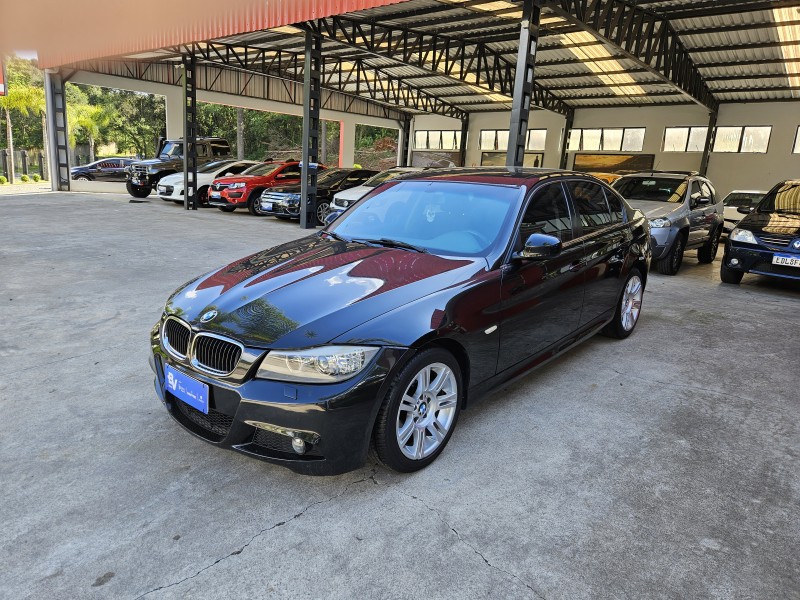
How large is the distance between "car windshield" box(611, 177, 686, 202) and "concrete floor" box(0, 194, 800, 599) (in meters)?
5.16

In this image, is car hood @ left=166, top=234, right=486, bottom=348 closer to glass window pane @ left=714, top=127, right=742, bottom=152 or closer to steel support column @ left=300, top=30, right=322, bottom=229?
steel support column @ left=300, top=30, right=322, bottom=229

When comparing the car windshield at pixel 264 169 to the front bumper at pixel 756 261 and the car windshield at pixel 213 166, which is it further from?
the front bumper at pixel 756 261

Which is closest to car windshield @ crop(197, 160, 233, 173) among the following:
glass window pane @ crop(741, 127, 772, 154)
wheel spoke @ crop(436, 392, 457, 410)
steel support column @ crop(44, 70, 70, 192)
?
steel support column @ crop(44, 70, 70, 192)

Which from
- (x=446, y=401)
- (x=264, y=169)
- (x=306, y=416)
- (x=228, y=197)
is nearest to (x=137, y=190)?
(x=228, y=197)

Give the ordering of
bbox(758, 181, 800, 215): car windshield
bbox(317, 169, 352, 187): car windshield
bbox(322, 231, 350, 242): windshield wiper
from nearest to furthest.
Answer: bbox(322, 231, 350, 242): windshield wiper
bbox(758, 181, 800, 215): car windshield
bbox(317, 169, 352, 187): car windshield

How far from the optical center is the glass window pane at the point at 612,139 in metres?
23.2

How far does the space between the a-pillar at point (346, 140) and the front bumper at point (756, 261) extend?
78.3 ft

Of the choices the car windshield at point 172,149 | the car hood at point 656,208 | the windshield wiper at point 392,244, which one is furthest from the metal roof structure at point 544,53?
the windshield wiper at point 392,244

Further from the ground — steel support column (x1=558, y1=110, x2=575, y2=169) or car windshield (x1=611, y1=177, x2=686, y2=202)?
steel support column (x1=558, y1=110, x2=575, y2=169)

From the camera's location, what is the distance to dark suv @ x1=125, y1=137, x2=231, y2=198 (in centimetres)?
1888

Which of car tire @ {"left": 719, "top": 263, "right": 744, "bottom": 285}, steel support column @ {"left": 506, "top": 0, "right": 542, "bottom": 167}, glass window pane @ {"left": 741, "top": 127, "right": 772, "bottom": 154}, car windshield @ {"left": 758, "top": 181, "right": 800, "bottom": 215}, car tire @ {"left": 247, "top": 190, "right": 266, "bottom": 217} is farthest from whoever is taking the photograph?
glass window pane @ {"left": 741, "top": 127, "right": 772, "bottom": 154}

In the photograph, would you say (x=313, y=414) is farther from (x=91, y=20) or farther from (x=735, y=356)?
(x=91, y=20)

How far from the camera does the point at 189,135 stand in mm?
17531

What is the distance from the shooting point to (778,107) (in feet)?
63.0
